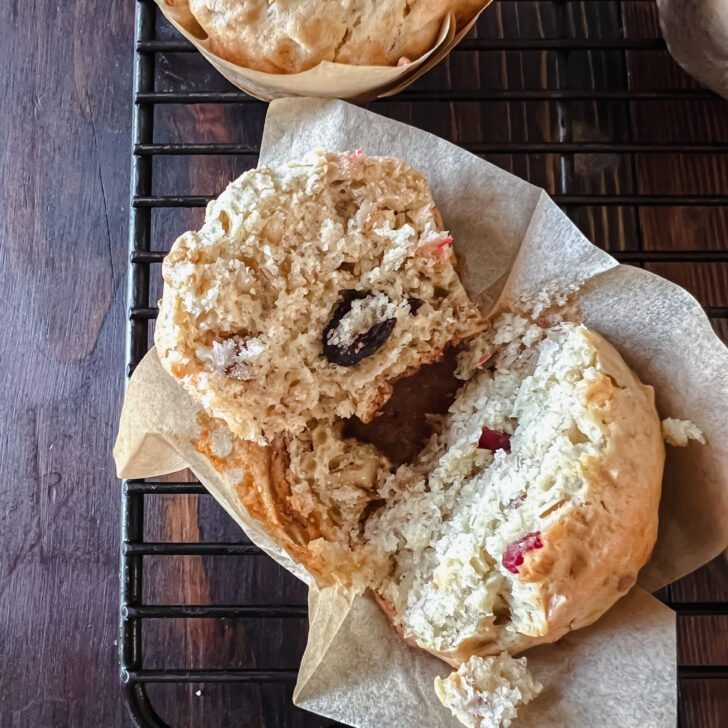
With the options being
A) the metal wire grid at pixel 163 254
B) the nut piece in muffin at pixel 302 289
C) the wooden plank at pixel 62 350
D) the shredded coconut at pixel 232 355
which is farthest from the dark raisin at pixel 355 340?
the wooden plank at pixel 62 350

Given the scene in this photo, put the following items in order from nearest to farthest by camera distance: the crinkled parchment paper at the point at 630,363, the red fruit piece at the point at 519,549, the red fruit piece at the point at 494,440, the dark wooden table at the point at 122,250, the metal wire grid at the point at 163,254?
the red fruit piece at the point at 519,549 → the crinkled parchment paper at the point at 630,363 → the red fruit piece at the point at 494,440 → the metal wire grid at the point at 163,254 → the dark wooden table at the point at 122,250

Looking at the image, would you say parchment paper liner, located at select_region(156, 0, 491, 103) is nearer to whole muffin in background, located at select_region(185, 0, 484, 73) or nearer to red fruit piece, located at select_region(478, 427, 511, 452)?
whole muffin in background, located at select_region(185, 0, 484, 73)

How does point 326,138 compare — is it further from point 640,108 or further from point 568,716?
point 568,716

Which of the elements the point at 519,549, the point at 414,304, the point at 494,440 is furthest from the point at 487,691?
the point at 414,304

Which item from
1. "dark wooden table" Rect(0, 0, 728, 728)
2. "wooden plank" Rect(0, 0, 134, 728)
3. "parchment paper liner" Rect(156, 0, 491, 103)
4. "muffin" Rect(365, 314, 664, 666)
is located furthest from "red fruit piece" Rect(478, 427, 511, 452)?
"wooden plank" Rect(0, 0, 134, 728)

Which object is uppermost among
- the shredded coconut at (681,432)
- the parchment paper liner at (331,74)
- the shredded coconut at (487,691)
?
the parchment paper liner at (331,74)

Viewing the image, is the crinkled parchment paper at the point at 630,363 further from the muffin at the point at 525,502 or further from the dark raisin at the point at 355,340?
the dark raisin at the point at 355,340

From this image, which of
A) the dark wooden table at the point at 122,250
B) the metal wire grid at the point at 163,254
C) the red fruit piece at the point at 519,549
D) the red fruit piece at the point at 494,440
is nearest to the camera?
the red fruit piece at the point at 519,549
